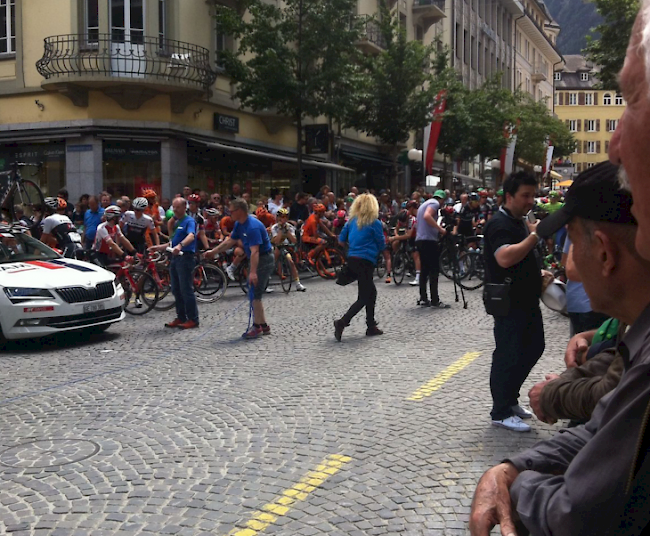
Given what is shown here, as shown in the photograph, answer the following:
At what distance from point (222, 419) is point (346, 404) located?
1028 millimetres

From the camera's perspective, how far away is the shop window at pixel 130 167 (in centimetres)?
2198

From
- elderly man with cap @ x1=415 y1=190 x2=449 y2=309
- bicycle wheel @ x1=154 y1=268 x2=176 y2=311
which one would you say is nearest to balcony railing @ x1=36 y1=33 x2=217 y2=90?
bicycle wheel @ x1=154 y1=268 x2=176 y2=311

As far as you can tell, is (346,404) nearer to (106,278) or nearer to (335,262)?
(106,278)

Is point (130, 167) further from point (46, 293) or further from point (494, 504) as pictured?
point (494, 504)

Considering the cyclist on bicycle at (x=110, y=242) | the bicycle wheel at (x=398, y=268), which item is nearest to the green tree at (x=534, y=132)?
the bicycle wheel at (x=398, y=268)

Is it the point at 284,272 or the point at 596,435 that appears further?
the point at 284,272

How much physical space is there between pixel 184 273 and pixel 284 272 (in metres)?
4.60

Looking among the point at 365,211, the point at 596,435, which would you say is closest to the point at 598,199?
the point at 596,435

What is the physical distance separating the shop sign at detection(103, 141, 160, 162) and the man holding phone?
1787 centimetres

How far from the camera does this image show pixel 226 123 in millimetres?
24844

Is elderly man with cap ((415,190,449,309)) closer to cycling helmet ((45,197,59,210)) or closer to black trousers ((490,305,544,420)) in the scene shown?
black trousers ((490,305,544,420))

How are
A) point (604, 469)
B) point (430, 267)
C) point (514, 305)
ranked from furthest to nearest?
1. point (430, 267)
2. point (514, 305)
3. point (604, 469)

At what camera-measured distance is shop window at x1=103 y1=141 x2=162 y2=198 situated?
22.0 metres

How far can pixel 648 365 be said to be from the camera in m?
1.19
